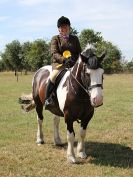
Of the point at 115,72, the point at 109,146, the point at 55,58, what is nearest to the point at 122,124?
the point at 109,146

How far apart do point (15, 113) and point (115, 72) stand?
2718 inches

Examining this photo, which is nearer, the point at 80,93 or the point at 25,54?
the point at 80,93

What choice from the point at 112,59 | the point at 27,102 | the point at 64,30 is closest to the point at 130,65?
the point at 112,59

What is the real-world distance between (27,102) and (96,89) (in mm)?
4240

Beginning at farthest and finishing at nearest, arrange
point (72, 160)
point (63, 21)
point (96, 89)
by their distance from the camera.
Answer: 1. point (63, 21)
2. point (72, 160)
3. point (96, 89)

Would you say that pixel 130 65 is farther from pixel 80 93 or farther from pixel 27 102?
pixel 80 93

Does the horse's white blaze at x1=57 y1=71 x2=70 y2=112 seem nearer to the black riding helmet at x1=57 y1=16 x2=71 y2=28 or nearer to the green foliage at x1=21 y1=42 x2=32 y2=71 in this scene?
the black riding helmet at x1=57 y1=16 x2=71 y2=28

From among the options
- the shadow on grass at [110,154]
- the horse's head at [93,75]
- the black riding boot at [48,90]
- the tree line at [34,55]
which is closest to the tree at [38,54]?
the tree line at [34,55]

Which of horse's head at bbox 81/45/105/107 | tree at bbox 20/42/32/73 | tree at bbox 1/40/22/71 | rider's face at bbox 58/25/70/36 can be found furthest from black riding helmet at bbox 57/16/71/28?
tree at bbox 1/40/22/71

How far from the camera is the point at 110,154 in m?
8.50

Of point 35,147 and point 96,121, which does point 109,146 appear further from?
point 96,121

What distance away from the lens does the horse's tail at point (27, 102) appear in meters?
10.5

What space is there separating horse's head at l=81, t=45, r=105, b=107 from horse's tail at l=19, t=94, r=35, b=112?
3514mm

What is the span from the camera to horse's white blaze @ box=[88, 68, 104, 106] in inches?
267
